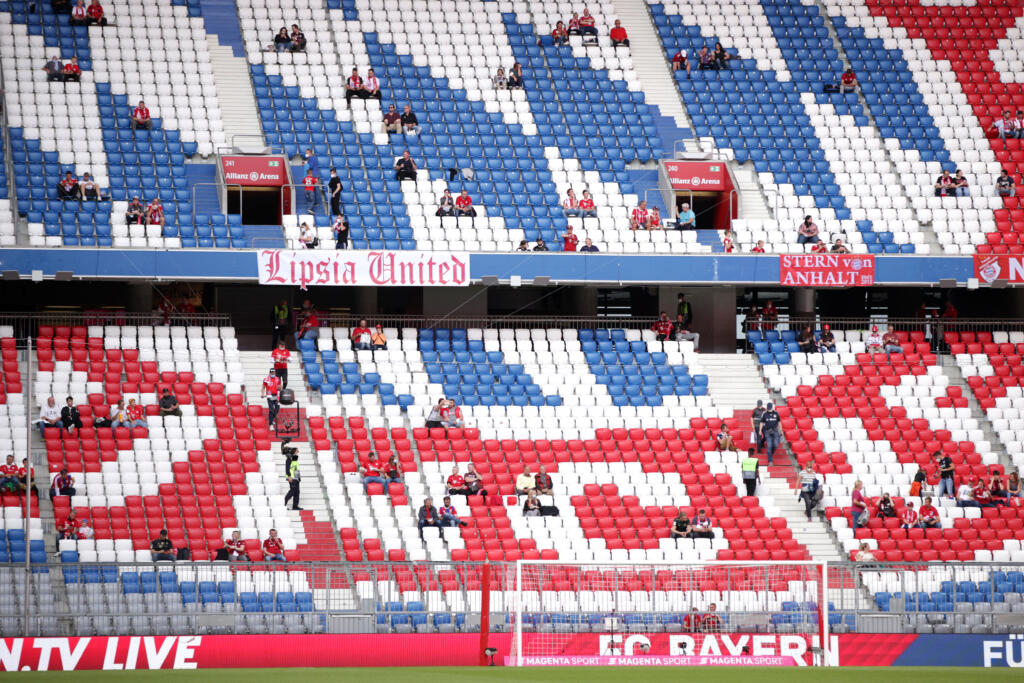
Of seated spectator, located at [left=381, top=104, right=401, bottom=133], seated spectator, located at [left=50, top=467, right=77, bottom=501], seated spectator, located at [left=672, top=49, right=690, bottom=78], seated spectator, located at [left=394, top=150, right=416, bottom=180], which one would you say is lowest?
seated spectator, located at [left=50, top=467, right=77, bottom=501]

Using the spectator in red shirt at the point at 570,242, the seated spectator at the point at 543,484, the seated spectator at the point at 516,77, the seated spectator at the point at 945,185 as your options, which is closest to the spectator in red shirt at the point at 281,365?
the seated spectator at the point at 543,484

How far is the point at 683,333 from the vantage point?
3291cm

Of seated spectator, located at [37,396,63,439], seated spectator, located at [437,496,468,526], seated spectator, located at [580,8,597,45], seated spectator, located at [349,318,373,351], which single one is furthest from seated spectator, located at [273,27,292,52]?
seated spectator, located at [437,496,468,526]

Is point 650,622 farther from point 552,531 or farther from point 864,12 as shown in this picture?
point 864,12

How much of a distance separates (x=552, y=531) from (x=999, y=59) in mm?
20596

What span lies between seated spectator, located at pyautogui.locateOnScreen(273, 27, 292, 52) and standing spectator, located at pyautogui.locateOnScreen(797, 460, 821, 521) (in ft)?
56.1

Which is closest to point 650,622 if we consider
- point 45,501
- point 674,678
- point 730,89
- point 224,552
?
point 674,678

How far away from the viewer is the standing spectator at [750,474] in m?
28.1

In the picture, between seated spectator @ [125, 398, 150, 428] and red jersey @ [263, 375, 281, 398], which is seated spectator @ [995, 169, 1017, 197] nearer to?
red jersey @ [263, 375, 281, 398]

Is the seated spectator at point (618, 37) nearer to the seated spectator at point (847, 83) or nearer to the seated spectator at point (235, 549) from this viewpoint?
the seated spectator at point (847, 83)

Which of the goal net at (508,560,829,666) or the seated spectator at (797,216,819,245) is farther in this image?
the seated spectator at (797,216,819,245)

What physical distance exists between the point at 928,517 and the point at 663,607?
8125 millimetres

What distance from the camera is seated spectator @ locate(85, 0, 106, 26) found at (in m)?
36.4

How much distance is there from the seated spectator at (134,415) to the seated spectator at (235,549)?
4.06m
